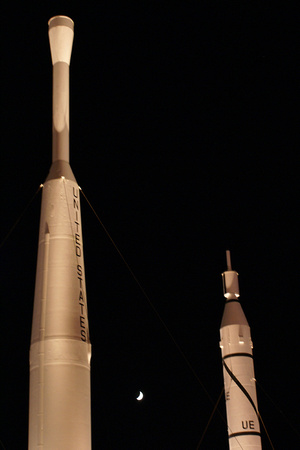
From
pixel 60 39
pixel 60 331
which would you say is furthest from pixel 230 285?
pixel 60 331

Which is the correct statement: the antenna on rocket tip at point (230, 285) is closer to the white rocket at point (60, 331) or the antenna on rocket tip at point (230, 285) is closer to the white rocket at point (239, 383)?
the white rocket at point (239, 383)

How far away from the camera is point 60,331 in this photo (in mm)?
10203

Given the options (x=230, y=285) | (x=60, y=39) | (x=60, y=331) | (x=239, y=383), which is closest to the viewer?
(x=60, y=331)

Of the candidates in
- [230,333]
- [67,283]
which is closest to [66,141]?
[67,283]

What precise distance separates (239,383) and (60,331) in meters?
8.15

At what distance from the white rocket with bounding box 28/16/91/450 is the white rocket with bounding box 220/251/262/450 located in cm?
762

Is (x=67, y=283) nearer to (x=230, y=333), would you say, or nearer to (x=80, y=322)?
(x=80, y=322)

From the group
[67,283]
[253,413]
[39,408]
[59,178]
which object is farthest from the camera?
[253,413]

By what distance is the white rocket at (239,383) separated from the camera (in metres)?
16.9

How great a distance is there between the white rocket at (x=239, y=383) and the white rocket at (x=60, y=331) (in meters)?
7.62

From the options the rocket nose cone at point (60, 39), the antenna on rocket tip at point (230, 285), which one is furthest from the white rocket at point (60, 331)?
the antenna on rocket tip at point (230, 285)

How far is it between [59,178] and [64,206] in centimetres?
48

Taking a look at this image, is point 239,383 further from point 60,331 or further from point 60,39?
point 60,39

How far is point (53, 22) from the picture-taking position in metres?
12.7
